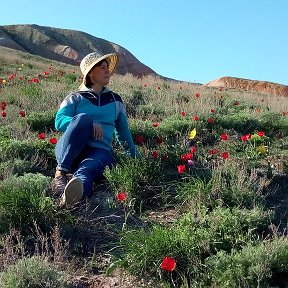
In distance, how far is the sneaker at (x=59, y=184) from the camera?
12.3ft

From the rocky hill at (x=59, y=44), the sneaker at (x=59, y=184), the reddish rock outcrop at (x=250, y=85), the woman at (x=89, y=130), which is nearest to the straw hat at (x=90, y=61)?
the woman at (x=89, y=130)

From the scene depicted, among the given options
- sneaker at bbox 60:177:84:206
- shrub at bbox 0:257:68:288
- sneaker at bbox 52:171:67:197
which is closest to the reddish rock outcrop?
sneaker at bbox 52:171:67:197

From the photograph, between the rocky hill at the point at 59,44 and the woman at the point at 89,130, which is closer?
the woman at the point at 89,130

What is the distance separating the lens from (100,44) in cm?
7500

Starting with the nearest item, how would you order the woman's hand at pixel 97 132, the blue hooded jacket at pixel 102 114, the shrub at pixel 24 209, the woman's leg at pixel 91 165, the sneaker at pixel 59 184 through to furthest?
the shrub at pixel 24 209 → the sneaker at pixel 59 184 → the woman's leg at pixel 91 165 → the woman's hand at pixel 97 132 → the blue hooded jacket at pixel 102 114

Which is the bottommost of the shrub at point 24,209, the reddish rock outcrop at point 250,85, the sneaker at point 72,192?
the shrub at point 24,209

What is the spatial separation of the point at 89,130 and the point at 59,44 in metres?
62.2

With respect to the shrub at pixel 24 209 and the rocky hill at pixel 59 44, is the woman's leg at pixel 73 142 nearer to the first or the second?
the shrub at pixel 24 209

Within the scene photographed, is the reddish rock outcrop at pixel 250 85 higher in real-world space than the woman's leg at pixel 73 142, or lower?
higher

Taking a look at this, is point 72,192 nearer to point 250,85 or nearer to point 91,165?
point 91,165

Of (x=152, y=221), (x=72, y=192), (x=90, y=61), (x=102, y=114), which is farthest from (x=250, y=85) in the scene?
(x=72, y=192)

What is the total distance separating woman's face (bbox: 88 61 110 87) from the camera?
4695 millimetres

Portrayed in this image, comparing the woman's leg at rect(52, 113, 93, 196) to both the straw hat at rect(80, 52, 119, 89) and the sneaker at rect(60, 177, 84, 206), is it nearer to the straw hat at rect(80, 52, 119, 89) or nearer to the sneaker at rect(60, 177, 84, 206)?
the sneaker at rect(60, 177, 84, 206)

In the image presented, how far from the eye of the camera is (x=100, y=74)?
4.71 m
